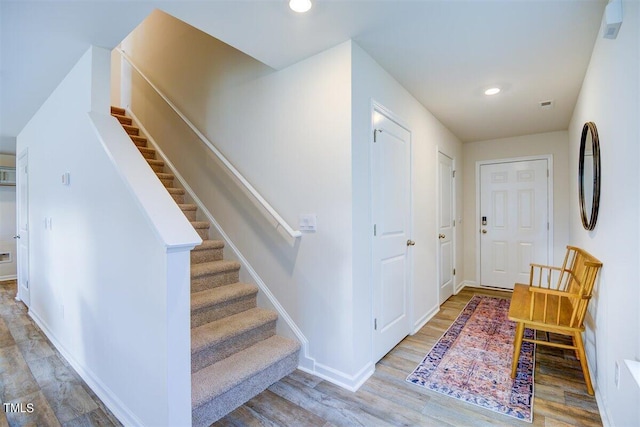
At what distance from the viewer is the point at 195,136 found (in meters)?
3.16

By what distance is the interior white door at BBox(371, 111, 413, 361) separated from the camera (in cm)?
224

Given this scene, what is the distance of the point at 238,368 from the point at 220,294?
59 cm

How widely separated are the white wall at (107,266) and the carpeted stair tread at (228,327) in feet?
1.31

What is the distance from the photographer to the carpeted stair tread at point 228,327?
1.88 meters

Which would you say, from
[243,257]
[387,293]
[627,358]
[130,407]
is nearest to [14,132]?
[243,257]

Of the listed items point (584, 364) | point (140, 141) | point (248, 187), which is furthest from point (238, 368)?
point (140, 141)

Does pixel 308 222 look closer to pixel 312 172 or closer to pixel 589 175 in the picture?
pixel 312 172

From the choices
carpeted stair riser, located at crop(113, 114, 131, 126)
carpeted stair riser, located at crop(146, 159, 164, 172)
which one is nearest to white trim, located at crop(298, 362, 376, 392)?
carpeted stair riser, located at crop(146, 159, 164, 172)

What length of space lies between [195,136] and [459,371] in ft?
10.4

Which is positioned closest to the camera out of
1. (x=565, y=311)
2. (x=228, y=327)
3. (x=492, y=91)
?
(x=228, y=327)

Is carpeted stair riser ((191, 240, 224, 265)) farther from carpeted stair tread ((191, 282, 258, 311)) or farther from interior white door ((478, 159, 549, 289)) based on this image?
interior white door ((478, 159, 549, 289))

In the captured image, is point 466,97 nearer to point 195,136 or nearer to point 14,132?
point 195,136

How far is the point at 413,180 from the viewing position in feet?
9.28

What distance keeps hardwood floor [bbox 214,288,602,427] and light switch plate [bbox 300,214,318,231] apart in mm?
1028
